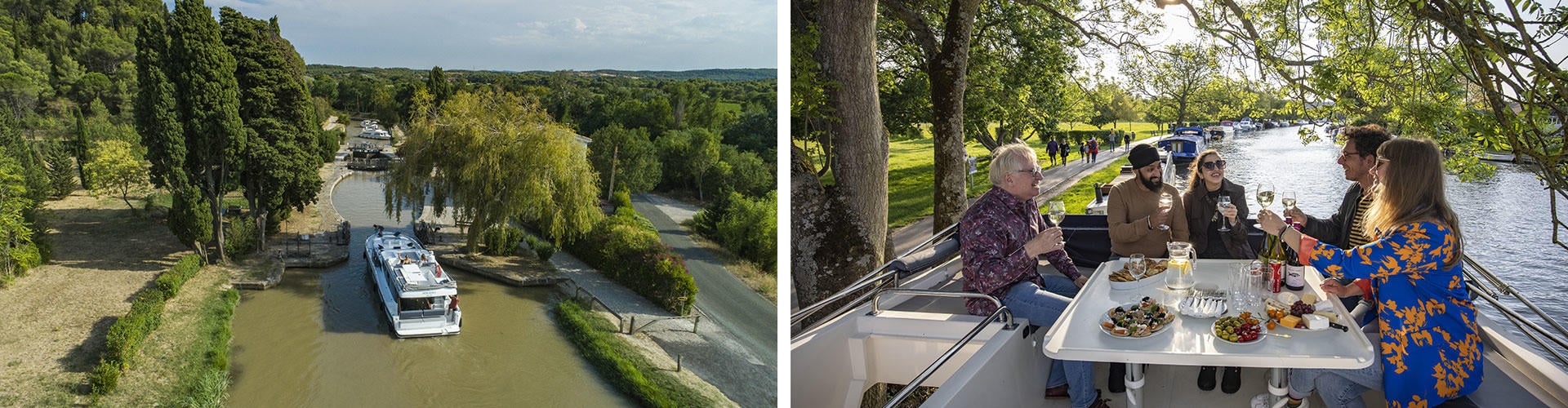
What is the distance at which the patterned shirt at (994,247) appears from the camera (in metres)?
2.37

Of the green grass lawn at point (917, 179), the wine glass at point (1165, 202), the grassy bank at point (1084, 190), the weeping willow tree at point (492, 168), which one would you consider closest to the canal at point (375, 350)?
the weeping willow tree at point (492, 168)

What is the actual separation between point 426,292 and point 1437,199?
4218 millimetres

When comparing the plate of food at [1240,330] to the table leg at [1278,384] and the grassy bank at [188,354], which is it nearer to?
the table leg at [1278,384]

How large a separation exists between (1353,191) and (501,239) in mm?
3915

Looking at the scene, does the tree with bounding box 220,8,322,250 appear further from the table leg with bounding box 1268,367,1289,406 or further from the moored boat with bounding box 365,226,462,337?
the table leg with bounding box 1268,367,1289,406

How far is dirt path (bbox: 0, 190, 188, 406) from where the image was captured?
3.09 meters

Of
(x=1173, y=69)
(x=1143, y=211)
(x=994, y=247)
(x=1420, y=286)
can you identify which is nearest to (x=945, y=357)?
(x=994, y=247)

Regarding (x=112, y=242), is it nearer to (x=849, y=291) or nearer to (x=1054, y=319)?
(x=849, y=291)

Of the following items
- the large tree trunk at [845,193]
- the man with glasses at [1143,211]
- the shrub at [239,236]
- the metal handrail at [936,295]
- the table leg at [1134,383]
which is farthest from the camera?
the large tree trunk at [845,193]

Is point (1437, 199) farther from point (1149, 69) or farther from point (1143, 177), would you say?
point (1149, 69)

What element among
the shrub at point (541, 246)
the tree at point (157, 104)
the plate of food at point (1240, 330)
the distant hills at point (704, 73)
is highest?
the distant hills at point (704, 73)

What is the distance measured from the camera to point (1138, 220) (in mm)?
2965

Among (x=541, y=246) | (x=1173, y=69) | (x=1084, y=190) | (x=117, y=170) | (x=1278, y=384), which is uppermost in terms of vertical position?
(x=1173, y=69)

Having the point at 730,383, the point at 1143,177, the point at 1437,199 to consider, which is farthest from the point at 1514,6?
the point at 730,383
